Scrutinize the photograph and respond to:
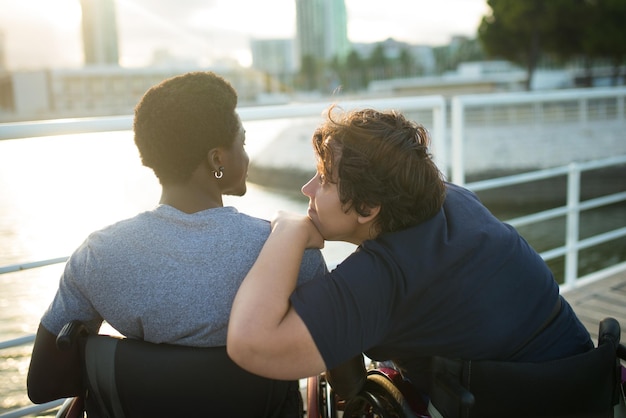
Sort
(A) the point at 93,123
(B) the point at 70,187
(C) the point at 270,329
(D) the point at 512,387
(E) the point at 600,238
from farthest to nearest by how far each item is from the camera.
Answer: (E) the point at 600,238
(B) the point at 70,187
(A) the point at 93,123
(D) the point at 512,387
(C) the point at 270,329

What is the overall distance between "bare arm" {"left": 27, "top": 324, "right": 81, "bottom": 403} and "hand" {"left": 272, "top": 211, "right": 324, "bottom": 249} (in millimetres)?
406

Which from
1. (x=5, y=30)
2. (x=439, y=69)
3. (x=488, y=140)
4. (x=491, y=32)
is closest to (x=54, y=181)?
(x=488, y=140)

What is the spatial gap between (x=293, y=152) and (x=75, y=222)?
2830 cm

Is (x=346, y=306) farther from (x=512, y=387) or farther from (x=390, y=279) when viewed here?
(x=512, y=387)

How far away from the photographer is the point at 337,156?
1.14 metres

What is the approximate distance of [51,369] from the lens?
46.0 inches

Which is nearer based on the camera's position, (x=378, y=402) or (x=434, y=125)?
(x=378, y=402)

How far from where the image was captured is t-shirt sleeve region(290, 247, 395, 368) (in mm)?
1040

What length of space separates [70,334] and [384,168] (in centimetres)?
58

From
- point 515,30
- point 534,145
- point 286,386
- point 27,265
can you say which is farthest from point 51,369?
point 515,30

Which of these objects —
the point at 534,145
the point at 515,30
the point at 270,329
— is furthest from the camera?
the point at 515,30

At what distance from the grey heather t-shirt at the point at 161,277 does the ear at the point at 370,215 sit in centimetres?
19

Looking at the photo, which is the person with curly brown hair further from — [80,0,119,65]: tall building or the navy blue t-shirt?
[80,0,119,65]: tall building

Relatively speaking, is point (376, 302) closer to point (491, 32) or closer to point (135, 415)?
point (135, 415)
